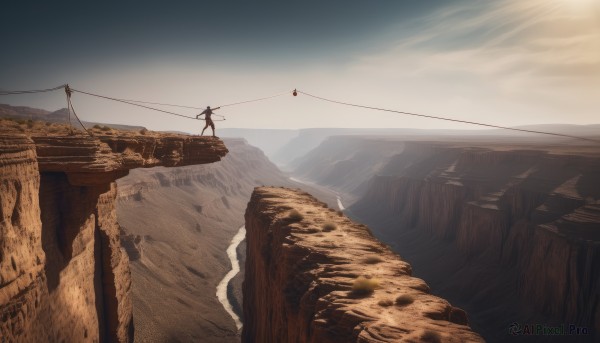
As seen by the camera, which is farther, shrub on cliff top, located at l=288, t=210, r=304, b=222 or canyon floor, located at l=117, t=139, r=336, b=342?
canyon floor, located at l=117, t=139, r=336, b=342

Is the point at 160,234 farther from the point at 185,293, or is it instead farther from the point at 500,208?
the point at 500,208

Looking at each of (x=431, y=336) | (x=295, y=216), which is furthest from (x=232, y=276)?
(x=431, y=336)

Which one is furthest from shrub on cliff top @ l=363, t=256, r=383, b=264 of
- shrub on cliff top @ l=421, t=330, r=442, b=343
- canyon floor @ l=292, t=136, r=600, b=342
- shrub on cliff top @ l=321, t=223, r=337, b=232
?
canyon floor @ l=292, t=136, r=600, b=342

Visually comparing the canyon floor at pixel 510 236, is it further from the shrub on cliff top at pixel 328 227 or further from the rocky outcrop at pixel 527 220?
the shrub on cliff top at pixel 328 227

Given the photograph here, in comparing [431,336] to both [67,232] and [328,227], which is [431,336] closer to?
[328,227]

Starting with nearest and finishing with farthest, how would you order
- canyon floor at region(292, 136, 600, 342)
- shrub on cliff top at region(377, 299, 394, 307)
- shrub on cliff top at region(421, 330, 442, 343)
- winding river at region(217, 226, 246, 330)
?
1. shrub on cliff top at region(421, 330, 442, 343)
2. shrub on cliff top at region(377, 299, 394, 307)
3. canyon floor at region(292, 136, 600, 342)
4. winding river at region(217, 226, 246, 330)

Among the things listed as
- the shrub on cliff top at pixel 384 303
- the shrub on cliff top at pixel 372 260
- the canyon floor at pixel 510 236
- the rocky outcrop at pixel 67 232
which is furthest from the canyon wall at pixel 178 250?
the canyon floor at pixel 510 236

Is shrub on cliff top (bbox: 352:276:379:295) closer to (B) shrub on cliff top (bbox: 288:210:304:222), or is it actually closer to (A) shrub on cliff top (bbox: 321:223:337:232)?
(A) shrub on cliff top (bbox: 321:223:337:232)
